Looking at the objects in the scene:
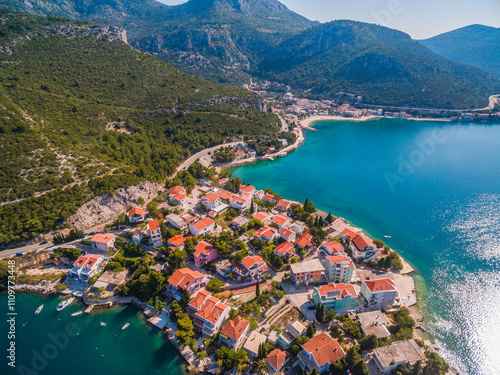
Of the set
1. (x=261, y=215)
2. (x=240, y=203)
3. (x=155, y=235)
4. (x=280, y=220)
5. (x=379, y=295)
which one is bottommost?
(x=379, y=295)

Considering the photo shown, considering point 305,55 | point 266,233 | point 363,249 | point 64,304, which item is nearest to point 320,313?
point 363,249

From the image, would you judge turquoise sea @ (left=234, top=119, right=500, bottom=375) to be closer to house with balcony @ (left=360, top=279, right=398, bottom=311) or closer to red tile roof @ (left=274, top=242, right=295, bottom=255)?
house with balcony @ (left=360, top=279, right=398, bottom=311)

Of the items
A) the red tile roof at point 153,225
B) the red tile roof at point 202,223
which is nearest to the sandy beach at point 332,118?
the red tile roof at point 202,223

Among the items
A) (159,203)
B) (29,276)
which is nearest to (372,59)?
(159,203)

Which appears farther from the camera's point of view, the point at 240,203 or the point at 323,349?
the point at 240,203

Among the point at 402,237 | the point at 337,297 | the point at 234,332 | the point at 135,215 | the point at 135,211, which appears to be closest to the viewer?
the point at 234,332

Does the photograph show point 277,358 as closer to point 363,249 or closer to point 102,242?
point 363,249

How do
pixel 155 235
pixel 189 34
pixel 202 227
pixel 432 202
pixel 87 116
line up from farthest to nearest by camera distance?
pixel 189 34 → pixel 87 116 → pixel 432 202 → pixel 202 227 → pixel 155 235
